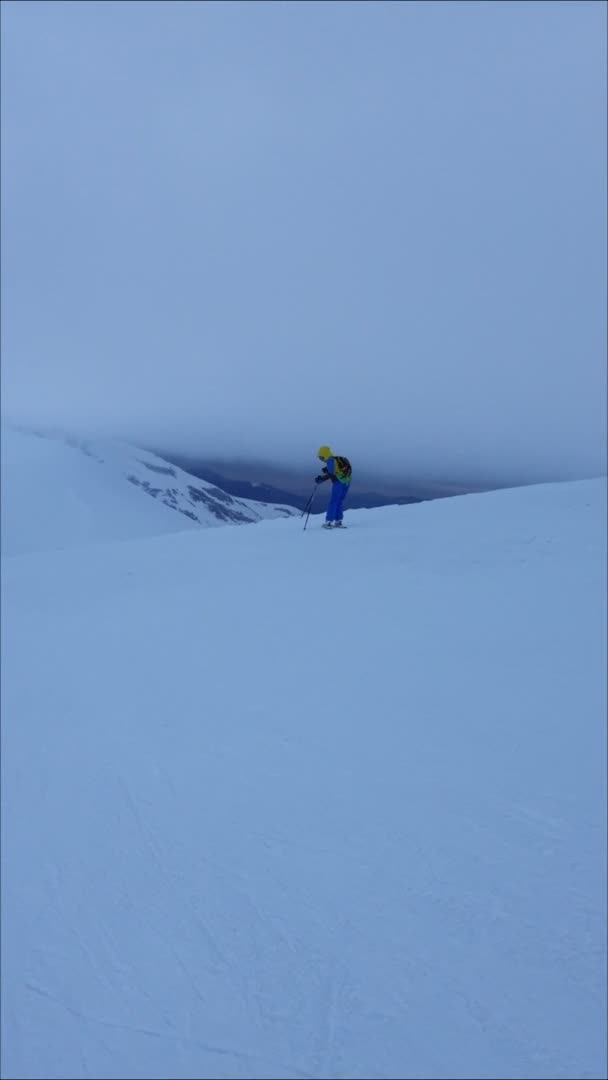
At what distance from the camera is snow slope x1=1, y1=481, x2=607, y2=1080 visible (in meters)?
3.14

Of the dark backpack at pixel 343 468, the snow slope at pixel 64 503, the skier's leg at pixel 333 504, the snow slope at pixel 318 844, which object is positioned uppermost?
the snow slope at pixel 64 503

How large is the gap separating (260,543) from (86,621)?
5235 mm

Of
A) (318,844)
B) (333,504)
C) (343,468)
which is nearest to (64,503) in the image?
(333,504)

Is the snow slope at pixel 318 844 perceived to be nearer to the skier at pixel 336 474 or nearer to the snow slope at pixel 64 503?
the skier at pixel 336 474

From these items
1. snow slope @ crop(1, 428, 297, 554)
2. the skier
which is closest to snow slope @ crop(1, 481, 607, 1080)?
the skier

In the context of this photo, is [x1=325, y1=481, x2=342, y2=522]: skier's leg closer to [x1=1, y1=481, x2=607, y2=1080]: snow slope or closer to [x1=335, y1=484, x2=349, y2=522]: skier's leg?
[x1=335, y1=484, x2=349, y2=522]: skier's leg

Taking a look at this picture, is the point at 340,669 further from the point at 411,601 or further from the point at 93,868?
the point at 93,868

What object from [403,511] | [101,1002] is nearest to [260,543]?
[403,511]

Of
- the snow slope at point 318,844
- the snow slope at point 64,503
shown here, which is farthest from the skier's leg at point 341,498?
the snow slope at point 64,503

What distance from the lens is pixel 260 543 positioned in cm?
1467

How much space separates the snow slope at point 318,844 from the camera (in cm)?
314

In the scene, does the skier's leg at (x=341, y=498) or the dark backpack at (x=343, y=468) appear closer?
the dark backpack at (x=343, y=468)

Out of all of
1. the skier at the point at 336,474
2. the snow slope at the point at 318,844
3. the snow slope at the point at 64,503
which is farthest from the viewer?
the snow slope at the point at 64,503

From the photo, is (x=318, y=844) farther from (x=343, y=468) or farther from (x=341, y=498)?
(x=341, y=498)
